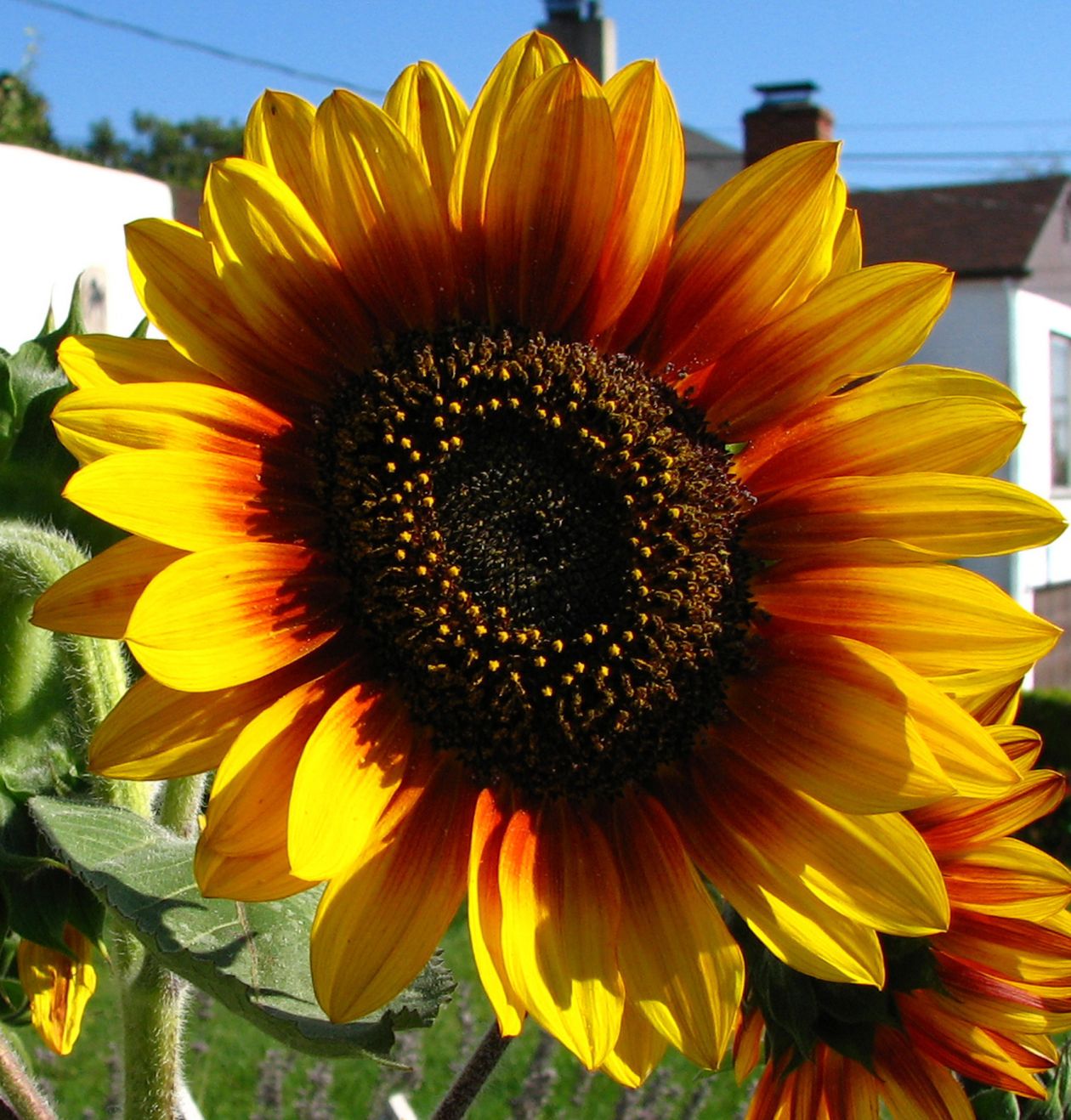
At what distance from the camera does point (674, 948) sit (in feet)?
2.90

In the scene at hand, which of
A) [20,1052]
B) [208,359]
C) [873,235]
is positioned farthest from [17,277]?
[873,235]

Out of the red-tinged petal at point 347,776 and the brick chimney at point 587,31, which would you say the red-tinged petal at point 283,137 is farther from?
the brick chimney at point 587,31

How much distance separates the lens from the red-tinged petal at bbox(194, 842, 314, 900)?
0.79 meters

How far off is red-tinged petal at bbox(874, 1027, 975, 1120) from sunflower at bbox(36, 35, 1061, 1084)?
0.24 meters

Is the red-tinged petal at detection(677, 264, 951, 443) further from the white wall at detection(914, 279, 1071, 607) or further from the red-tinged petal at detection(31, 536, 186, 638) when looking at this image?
the white wall at detection(914, 279, 1071, 607)

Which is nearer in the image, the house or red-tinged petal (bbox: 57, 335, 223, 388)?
red-tinged petal (bbox: 57, 335, 223, 388)

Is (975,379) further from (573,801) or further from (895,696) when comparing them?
(573,801)

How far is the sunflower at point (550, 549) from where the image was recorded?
2.74 feet

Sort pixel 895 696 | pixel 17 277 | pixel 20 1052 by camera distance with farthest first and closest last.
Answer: pixel 17 277 < pixel 20 1052 < pixel 895 696

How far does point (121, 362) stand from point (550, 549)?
12.9 inches

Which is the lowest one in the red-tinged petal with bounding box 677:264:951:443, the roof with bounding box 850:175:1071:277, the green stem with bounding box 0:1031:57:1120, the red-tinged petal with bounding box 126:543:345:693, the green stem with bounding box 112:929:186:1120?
the green stem with bounding box 0:1031:57:1120

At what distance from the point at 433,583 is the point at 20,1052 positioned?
1.01 meters

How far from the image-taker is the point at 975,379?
940 millimetres

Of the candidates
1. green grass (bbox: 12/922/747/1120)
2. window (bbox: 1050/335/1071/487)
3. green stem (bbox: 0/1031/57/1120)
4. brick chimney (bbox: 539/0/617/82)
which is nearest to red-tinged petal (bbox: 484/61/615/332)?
green stem (bbox: 0/1031/57/1120)
